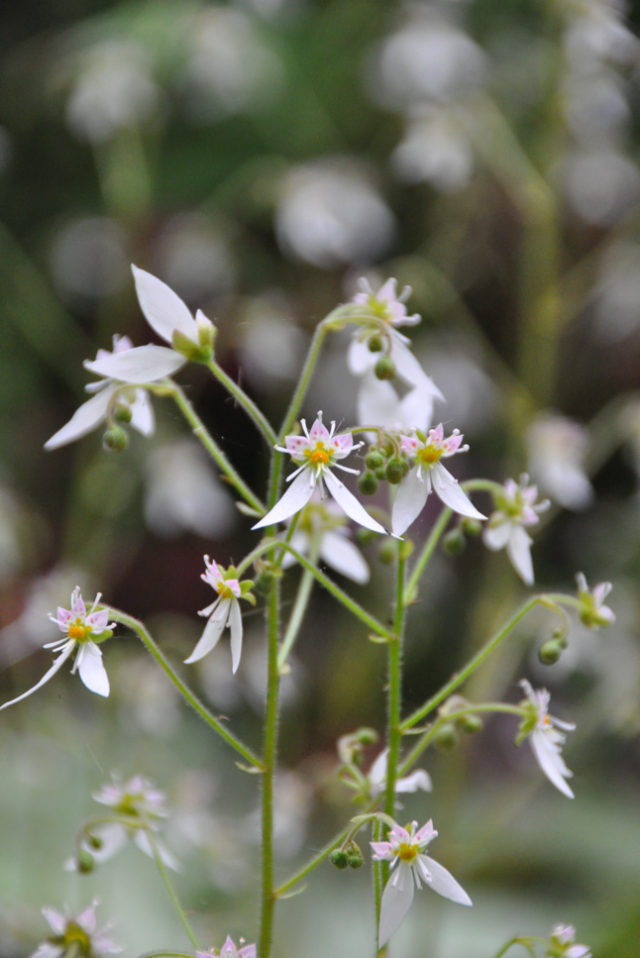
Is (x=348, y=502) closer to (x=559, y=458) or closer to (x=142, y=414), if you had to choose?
(x=142, y=414)

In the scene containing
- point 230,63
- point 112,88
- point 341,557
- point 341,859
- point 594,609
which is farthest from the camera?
point 230,63

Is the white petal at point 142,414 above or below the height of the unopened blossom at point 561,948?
above

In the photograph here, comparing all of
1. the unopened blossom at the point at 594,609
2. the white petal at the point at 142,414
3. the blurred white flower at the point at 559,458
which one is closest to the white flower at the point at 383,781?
the unopened blossom at the point at 594,609

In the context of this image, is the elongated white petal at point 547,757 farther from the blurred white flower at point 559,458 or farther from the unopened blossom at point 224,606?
the blurred white flower at point 559,458

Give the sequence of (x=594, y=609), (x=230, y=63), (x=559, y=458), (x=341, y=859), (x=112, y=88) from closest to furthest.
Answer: (x=341, y=859) → (x=594, y=609) → (x=559, y=458) → (x=112, y=88) → (x=230, y=63)

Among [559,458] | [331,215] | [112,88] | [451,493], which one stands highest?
[112,88]

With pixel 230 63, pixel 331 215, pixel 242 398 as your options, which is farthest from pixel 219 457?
pixel 230 63
